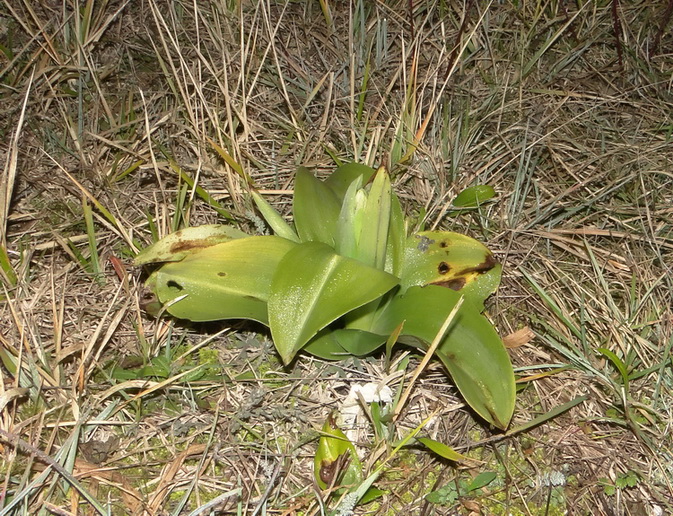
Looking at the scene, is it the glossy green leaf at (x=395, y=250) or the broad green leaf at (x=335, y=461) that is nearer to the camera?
the broad green leaf at (x=335, y=461)

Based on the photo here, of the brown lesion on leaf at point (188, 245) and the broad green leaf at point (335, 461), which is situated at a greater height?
the brown lesion on leaf at point (188, 245)

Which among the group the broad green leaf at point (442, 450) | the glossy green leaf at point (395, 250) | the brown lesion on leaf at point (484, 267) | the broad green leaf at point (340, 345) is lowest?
the broad green leaf at point (442, 450)

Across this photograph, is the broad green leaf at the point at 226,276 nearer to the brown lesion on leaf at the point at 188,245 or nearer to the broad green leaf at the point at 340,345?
the brown lesion on leaf at the point at 188,245

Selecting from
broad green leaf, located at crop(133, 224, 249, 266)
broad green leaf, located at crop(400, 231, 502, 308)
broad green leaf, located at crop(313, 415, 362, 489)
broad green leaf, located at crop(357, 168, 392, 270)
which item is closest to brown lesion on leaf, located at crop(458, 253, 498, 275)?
broad green leaf, located at crop(400, 231, 502, 308)

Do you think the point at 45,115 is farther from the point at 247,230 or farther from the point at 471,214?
the point at 471,214

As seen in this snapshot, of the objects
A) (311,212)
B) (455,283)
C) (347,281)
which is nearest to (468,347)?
(455,283)

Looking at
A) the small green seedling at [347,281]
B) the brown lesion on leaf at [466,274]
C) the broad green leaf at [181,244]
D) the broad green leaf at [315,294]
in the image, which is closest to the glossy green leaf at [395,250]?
the small green seedling at [347,281]
